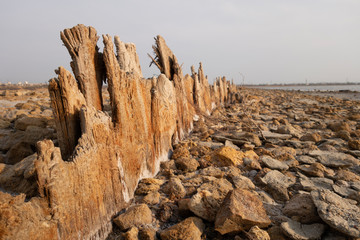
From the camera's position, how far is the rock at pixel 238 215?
6.66 feet

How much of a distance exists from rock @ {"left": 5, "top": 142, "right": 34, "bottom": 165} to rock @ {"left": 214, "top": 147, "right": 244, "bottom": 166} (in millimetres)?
3495

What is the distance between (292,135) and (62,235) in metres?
6.00

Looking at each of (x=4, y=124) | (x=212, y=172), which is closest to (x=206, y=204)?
(x=212, y=172)

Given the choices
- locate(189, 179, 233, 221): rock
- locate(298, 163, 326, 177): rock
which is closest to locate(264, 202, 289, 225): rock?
locate(189, 179, 233, 221): rock

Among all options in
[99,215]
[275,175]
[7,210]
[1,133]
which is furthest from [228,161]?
[1,133]

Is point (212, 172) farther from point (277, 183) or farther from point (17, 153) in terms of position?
point (17, 153)

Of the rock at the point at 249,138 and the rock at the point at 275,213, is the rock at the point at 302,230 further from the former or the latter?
the rock at the point at 249,138

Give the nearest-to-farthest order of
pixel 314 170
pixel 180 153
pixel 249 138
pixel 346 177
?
pixel 346 177
pixel 314 170
pixel 180 153
pixel 249 138

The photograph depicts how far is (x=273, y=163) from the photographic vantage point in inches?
152

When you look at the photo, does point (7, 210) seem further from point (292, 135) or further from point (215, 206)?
point (292, 135)

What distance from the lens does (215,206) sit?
2.38 m

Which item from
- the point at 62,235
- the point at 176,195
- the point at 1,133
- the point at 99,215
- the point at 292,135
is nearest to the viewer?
the point at 62,235

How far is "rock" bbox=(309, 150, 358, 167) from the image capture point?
3.88 meters

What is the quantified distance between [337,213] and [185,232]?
62.6 inches
